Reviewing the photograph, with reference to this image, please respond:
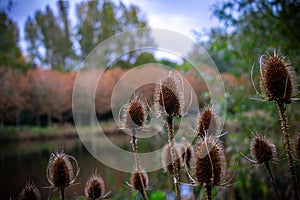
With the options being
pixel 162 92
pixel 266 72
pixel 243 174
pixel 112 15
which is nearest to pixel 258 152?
pixel 266 72

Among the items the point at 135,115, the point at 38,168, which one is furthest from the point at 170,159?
the point at 38,168

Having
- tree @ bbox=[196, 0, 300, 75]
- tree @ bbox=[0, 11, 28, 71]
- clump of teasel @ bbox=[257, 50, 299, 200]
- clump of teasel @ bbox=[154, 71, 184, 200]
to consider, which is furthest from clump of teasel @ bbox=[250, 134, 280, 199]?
tree @ bbox=[0, 11, 28, 71]

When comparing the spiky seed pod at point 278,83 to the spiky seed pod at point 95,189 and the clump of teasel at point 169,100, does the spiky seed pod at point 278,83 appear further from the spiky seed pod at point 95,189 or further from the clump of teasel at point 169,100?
the spiky seed pod at point 95,189

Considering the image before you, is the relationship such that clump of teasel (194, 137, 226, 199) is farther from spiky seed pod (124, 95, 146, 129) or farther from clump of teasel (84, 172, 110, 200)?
clump of teasel (84, 172, 110, 200)

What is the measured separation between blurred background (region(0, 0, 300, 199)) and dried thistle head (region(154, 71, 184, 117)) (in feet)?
1.21

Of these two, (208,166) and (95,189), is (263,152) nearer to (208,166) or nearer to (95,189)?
(208,166)

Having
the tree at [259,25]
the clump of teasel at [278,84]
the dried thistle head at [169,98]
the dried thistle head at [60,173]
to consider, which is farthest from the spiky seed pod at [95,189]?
the tree at [259,25]

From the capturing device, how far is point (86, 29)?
16.5 metres

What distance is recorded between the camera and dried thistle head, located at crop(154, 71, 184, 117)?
1.23 m

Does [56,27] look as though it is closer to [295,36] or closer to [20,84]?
[20,84]

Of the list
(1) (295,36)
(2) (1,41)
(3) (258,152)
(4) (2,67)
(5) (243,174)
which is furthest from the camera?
(4) (2,67)

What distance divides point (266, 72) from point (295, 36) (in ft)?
7.83

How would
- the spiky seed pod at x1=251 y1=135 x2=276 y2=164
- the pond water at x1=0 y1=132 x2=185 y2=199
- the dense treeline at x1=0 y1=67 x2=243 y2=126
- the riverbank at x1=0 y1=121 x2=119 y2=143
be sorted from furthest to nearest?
the dense treeline at x1=0 y1=67 x2=243 y2=126
the riverbank at x1=0 y1=121 x2=119 y2=143
the pond water at x1=0 y1=132 x2=185 y2=199
the spiky seed pod at x1=251 y1=135 x2=276 y2=164

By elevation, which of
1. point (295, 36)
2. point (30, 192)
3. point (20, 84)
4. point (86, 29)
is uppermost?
point (86, 29)
